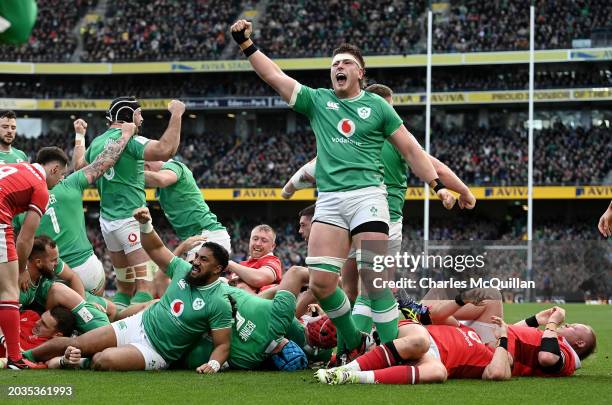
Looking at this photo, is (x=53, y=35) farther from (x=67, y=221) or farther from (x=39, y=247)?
(x=39, y=247)

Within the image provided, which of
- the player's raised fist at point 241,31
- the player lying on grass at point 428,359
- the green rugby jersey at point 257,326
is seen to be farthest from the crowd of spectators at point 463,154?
the player's raised fist at point 241,31

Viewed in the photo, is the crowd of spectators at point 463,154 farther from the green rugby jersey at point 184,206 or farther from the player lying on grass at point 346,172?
the player lying on grass at point 346,172

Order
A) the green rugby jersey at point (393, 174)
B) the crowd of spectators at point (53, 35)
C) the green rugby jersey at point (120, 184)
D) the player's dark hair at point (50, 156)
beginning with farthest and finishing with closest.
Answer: the crowd of spectators at point (53, 35) < the green rugby jersey at point (120, 184) < the player's dark hair at point (50, 156) < the green rugby jersey at point (393, 174)

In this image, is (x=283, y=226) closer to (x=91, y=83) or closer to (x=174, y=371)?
(x=91, y=83)

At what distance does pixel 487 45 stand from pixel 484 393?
38.5m

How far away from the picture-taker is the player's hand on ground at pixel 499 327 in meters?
7.67

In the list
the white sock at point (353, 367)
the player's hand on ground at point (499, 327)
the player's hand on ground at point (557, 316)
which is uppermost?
the player's hand on ground at point (557, 316)

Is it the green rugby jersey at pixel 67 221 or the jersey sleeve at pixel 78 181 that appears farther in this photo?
the green rugby jersey at pixel 67 221

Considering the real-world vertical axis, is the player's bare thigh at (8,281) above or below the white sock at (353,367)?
above

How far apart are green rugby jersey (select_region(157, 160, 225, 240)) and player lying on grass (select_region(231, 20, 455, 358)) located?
3.25 meters

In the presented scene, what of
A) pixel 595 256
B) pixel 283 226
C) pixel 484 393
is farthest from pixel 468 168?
pixel 484 393

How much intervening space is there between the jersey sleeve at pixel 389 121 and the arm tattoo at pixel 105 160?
322 cm

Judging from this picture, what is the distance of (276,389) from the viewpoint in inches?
276

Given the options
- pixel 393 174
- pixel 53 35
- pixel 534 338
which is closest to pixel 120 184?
pixel 393 174
